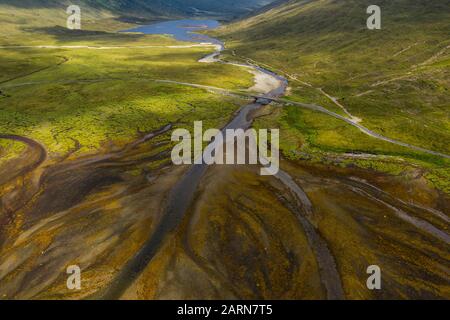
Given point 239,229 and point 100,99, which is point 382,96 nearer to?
point 239,229

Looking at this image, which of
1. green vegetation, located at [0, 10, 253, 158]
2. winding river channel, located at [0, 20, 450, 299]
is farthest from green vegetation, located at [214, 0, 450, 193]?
green vegetation, located at [0, 10, 253, 158]

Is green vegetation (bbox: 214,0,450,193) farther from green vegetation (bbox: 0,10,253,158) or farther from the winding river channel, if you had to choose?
green vegetation (bbox: 0,10,253,158)

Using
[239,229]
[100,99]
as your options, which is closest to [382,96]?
[239,229]

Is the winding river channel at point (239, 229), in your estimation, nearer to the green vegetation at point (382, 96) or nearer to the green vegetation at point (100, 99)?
the green vegetation at point (382, 96)

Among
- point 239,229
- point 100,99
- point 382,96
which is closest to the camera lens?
point 239,229

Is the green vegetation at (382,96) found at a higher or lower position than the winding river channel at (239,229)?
higher

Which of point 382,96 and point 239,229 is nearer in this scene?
point 239,229

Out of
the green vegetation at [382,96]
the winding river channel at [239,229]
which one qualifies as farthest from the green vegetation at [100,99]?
the green vegetation at [382,96]

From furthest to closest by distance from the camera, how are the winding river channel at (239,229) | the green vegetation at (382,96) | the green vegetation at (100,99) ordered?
the green vegetation at (100,99) < the green vegetation at (382,96) < the winding river channel at (239,229)

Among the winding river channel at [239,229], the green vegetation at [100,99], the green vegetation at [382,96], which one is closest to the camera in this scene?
the winding river channel at [239,229]

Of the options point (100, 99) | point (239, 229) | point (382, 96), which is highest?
point (382, 96)

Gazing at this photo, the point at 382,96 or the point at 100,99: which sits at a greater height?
the point at 382,96

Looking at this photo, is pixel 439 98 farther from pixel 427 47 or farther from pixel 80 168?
pixel 80 168
